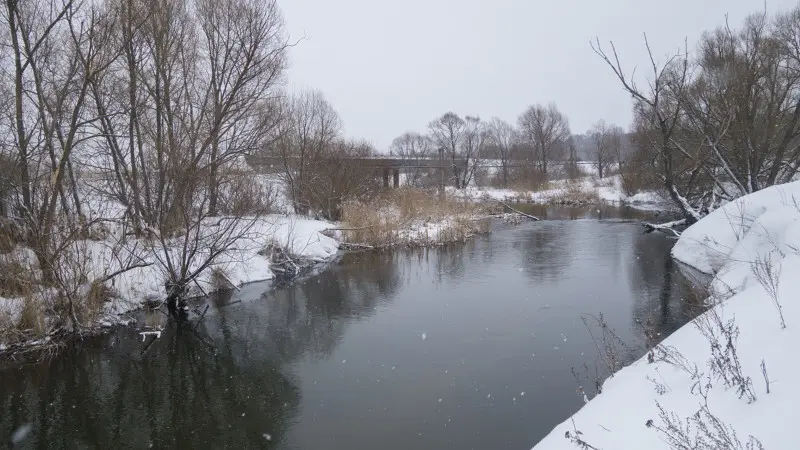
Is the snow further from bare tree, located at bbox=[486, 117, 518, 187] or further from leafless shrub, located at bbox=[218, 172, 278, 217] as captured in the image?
bare tree, located at bbox=[486, 117, 518, 187]

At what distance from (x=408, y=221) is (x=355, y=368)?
12112mm

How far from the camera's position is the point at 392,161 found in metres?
33.4

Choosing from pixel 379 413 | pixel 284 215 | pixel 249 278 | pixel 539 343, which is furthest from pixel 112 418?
pixel 284 215

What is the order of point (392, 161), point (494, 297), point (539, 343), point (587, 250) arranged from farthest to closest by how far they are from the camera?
point (392, 161), point (587, 250), point (494, 297), point (539, 343)

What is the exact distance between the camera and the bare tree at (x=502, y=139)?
55719 mm

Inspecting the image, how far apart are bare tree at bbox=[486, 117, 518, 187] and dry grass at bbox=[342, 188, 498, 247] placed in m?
32.6

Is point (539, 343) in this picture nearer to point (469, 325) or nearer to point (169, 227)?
point (469, 325)

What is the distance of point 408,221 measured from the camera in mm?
18906

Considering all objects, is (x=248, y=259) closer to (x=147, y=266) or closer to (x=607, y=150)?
(x=147, y=266)

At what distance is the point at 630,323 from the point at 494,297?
109 inches

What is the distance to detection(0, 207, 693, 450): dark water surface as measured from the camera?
5.41m

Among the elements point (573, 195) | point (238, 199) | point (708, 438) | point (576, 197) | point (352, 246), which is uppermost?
point (238, 199)

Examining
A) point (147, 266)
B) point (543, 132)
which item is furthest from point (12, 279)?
point (543, 132)

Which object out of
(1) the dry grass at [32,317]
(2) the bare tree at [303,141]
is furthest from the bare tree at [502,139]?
(1) the dry grass at [32,317]
